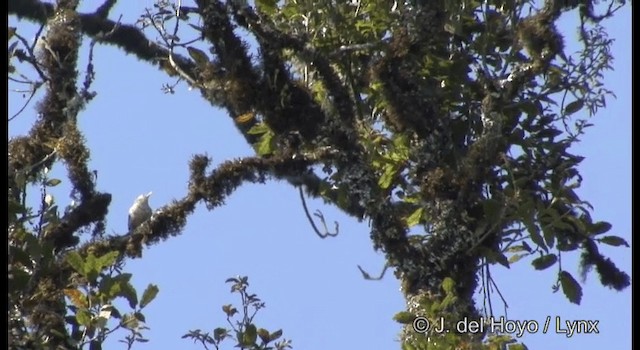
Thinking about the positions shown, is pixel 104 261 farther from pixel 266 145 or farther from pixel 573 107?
pixel 573 107

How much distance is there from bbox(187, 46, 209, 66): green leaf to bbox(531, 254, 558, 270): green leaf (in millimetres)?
1187

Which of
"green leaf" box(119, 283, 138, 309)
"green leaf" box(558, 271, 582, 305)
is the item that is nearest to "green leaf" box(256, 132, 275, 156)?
"green leaf" box(558, 271, 582, 305)

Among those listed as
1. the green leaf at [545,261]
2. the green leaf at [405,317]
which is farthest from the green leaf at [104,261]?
the green leaf at [545,261]

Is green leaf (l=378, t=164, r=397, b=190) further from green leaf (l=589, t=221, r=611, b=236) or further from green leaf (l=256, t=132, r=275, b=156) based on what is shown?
green leaf (l=589, t=221, r=611, b=236)

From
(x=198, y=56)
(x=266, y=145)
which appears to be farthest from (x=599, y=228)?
(x=198, y=56)

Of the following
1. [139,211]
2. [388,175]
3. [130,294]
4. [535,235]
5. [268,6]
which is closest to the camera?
[130,294]

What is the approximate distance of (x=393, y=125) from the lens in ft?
15.2

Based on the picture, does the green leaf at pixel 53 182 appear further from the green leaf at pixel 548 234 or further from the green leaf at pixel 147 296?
the green leaf at pixel 548 234

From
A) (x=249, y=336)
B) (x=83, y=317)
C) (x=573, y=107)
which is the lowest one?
(x=83, y=317)

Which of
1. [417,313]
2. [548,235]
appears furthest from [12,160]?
[548,235]

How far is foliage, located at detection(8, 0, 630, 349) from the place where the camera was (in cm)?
398

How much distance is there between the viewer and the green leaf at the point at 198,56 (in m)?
4.40

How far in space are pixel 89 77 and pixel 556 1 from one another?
1576 mm

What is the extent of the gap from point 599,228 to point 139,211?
188 cm
